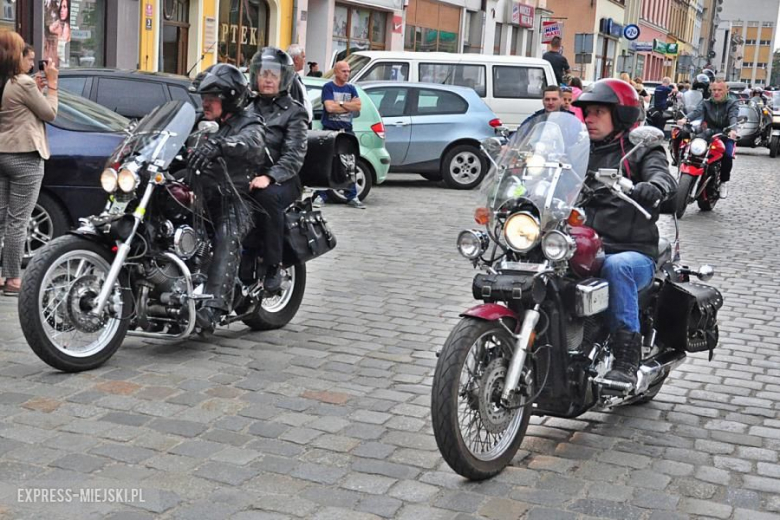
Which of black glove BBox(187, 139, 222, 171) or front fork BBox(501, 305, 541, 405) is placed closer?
front fork BBox(501, 305, 541, 405)

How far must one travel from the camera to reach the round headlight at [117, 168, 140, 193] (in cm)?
596

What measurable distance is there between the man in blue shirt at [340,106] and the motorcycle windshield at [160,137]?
7280 millimetres

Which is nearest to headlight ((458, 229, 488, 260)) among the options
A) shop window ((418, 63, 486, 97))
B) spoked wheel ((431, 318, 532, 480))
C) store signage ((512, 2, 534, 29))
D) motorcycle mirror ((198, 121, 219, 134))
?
spoked wheel ((431, 318, 532, 480))

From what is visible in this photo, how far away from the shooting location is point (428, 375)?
626 centimetres

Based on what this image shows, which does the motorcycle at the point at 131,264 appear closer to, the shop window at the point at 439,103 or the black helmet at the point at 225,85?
the black helmet at the point at 225,85

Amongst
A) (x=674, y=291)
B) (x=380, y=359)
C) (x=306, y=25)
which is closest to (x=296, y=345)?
(x=380, y=359)

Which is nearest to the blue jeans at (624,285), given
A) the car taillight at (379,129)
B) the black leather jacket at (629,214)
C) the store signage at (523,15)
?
the black leather jacket at (629,214)

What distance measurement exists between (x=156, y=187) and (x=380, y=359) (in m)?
1.61

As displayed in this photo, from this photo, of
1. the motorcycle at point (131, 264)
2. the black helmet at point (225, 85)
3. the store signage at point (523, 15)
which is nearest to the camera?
the motorcycle at point (131, 264)

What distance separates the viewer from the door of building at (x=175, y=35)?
22969 millimetres

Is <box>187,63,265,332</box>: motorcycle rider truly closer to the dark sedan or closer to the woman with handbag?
the woman with handbag

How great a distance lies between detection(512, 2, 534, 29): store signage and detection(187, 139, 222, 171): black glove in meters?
36.2

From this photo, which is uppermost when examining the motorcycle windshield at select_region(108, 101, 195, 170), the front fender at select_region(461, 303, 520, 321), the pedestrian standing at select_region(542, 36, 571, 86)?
the pedestrian standing at select_region(542, 36, 571, 86)

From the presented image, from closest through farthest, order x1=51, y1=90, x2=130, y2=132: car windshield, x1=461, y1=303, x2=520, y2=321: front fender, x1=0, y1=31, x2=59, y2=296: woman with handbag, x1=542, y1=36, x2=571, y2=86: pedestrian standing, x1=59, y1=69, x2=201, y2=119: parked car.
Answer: x1=461, y1=303, x2=520, y2=321: front fender → x1=0, y1=31, x2=59, y2=296: woman with handbag → x1=51, y1=90, x2=130, y2=132: car windshield → x1=59, y1=69, x2=201, y2=119: parked car → x1=542, y1=36, x2=571, y2=86: pedestrian standing
